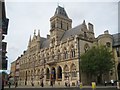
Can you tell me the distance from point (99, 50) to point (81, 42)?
26.0 feet

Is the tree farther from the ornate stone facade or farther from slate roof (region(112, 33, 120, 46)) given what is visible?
slate roof (region(112, 33, 120, 46))

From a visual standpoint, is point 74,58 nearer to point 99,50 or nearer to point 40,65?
point 99,50

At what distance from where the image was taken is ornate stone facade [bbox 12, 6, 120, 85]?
5400 centimetres

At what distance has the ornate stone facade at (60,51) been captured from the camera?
5400 centimetres

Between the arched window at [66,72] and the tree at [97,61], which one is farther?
the arched window at [66,72]

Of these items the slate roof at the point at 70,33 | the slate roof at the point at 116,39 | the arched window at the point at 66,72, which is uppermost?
the slate roof at the point at 70,33

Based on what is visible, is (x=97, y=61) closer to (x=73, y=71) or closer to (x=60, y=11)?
(x=73, y=71)

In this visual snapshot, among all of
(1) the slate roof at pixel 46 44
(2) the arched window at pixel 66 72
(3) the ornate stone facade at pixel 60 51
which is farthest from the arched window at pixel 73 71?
(1) the slate roof at pixel 46 44

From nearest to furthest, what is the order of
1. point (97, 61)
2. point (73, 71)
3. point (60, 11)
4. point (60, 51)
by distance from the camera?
1. point (97, 61)
2. point (73, 71)
3. point (60, 51)
4. point (60, 11)

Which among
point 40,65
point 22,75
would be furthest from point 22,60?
point 40,65

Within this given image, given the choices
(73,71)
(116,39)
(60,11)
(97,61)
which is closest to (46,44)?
(60,11)

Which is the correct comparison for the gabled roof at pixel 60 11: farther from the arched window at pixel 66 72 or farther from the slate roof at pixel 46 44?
the arched window at pixel 66 72

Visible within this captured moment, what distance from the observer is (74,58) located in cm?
5347

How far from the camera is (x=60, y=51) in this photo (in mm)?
60219
